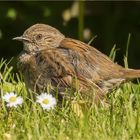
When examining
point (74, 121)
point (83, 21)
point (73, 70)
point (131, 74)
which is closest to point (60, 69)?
point (73, 70)

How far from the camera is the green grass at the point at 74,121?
6.43m

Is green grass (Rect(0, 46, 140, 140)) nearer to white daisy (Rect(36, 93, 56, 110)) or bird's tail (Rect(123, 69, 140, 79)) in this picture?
white daisy (Rect(36, 93, 56, 110))

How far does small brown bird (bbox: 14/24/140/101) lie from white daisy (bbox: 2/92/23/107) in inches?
17.5

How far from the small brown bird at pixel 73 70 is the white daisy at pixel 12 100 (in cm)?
44

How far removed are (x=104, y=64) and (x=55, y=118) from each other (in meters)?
1.17

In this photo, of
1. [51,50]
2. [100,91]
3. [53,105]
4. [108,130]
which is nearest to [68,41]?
[51,50]

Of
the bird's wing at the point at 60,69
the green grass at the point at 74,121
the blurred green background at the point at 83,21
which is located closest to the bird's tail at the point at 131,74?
the green grass at the point at 74,121

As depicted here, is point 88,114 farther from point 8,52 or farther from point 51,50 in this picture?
point 8,52

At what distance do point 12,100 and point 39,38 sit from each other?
142cm

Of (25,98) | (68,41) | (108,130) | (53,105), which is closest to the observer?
(108,130)

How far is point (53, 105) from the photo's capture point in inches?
277

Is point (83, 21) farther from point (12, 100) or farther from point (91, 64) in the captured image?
point (12, 100)

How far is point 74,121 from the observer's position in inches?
266

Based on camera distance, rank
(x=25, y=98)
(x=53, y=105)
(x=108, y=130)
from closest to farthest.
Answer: (x=108, y=130)
(x=53, y=105)
(x=25, y=98)
